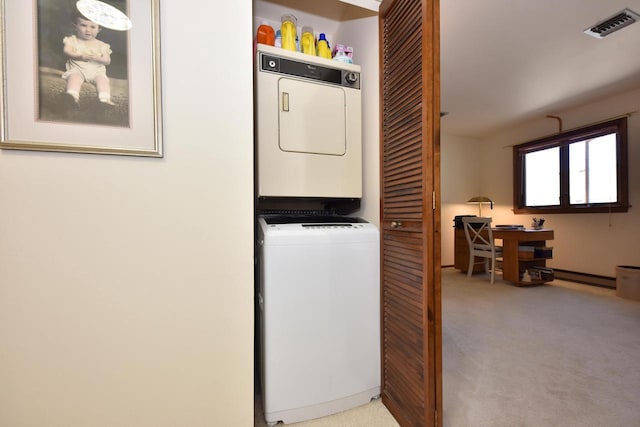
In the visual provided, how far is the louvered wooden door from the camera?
98 cm

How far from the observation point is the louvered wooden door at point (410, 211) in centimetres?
98

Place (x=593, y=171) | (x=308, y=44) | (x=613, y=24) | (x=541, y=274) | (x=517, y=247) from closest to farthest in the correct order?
(x=308, y=44)
(x=613, y=24)
(x=517, y=247)
(x=541, y=274)
(x=593, y=171)

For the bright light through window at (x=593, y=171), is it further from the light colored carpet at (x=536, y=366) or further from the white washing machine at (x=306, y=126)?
the white washing machine at (x=306, y=126)

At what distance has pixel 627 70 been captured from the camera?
283 cm

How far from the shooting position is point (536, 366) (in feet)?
5.23

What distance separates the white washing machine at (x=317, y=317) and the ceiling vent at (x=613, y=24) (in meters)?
2.72

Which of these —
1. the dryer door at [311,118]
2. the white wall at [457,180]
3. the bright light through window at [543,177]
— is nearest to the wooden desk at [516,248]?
the bright light through window at [543,177]

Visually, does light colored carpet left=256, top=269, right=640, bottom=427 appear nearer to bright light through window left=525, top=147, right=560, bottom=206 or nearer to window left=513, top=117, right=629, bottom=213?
window left=513, top=117, right=629, bottom=213

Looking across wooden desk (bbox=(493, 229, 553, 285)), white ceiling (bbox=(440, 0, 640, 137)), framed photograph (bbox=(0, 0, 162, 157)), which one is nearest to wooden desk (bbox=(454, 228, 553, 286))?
wooden desk (bbox=(493, 229, 553, 285))

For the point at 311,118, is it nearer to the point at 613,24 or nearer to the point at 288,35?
the point at 288,35

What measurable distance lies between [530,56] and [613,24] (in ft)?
1.82

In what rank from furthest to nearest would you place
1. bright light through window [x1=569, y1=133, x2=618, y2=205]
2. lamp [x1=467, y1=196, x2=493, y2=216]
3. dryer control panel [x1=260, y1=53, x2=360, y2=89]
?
lamp [x1=467, y1=196, x2=493, y2=216]
bright light through window [x1=569, y1=133, x2=618, y2=205]
dryer control panel [x1=260, y1=53, x2=360, y2=89]

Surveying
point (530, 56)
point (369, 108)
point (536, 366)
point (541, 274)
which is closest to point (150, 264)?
point (369, 108)

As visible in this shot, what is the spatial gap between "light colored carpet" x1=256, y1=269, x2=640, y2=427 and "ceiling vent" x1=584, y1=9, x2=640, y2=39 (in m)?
2.50
